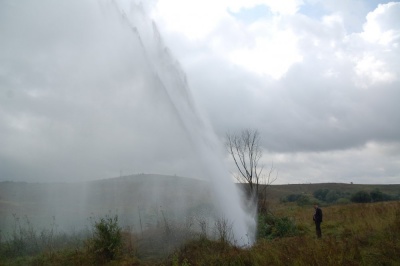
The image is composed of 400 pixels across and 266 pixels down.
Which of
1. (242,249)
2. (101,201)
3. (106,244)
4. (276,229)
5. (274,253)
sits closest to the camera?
(274,253)

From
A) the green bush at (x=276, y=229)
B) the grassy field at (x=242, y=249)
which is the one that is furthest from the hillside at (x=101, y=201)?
the grassy field at (x=242, y=249)

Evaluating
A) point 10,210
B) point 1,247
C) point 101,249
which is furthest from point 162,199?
Result: point 101,249

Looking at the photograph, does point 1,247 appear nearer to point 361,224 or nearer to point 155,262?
point 155,262

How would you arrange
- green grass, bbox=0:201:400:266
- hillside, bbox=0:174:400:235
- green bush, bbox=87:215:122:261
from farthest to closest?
hillside, bbox=0:174:400:235 → green bush, bbox=87:215:122:261 → green grass, bbox=0:201:400:266

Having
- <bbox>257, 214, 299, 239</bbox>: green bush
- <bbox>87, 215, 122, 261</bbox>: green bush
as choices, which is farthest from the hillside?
<bbox>87, 215, 122, 261</bbox>: green bush

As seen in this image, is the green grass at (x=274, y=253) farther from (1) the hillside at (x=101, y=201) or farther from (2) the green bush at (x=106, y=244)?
(1) the hillside at (x=101, y=201)

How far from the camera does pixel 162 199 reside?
1954 inches

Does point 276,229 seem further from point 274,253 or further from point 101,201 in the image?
point 101,201

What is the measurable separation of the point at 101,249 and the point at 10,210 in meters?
34.2

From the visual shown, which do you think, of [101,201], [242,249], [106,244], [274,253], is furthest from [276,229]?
[101,201]

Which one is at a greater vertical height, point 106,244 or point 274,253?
point 106,244

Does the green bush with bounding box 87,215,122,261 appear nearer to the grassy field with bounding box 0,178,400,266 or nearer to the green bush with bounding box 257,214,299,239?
the grassy field with bounding box 0,178,400,266

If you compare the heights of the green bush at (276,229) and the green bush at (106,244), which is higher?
the green bush at (106,244)

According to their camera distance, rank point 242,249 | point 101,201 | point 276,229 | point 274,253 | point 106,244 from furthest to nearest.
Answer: point 101,201
point 276,229
point 106,244
point 242,249
point 274,253
